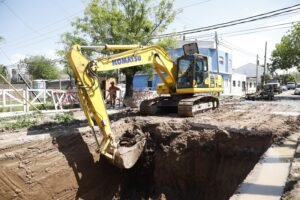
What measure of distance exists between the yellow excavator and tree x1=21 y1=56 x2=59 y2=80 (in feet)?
148

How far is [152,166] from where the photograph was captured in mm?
9016

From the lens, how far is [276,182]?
4.75 metres

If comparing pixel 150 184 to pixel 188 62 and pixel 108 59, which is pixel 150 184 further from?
pixel 188 62

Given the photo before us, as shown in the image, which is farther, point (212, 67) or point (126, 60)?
point (212, 67)

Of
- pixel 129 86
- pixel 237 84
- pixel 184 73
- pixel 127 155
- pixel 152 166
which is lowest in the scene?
pixel 152 166

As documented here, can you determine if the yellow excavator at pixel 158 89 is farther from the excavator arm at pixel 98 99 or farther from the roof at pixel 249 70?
the roof at pixel 249 70

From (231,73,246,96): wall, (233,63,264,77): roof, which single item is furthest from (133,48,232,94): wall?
(233,63,264,77): roof

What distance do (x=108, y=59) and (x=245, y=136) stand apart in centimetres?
400

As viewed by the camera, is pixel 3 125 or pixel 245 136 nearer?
pixel 245 136

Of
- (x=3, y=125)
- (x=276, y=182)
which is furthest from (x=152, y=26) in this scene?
(x=276, y=182)

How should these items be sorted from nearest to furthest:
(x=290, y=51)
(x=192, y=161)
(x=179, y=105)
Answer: (x=192, y=161)
(x=179, y=105)
(x=290, y=51)

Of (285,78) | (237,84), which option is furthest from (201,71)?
(285,78)

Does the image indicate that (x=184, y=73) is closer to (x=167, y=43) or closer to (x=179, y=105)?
(x=179, y=105)

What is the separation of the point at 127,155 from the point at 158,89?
17.6 feet
